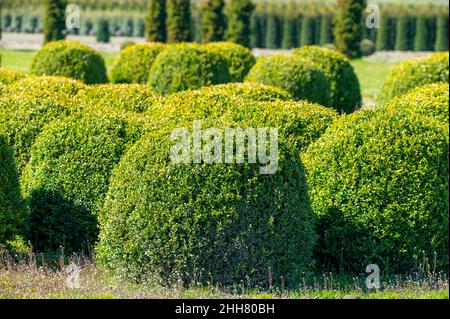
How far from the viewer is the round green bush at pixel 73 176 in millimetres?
9898

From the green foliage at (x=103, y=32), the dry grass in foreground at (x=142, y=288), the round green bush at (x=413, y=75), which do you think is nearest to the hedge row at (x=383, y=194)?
the dry grass in foreground at (x=142, y=288)

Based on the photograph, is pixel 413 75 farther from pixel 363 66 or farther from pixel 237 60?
pixel 363 66

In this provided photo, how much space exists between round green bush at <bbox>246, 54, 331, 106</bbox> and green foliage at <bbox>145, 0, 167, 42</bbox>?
17.6m

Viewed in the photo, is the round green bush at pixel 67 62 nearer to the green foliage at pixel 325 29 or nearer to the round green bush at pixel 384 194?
the round green bush at pixel 384 194

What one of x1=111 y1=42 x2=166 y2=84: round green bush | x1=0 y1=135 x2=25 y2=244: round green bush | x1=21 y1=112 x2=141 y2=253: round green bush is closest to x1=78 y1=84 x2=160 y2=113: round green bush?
x1=21 y1=112 x2=141 y2=253: round green bush

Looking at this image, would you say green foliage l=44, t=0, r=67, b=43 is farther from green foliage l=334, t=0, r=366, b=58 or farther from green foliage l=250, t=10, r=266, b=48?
green foliage l=334, t=0, r=366, b=58

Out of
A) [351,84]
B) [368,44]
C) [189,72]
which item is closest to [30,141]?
[189,72]

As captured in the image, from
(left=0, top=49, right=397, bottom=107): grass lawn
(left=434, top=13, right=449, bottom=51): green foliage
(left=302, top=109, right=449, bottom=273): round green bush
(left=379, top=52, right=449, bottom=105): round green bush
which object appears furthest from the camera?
(left=434, top=13, right=449, bottom=51): green foliage

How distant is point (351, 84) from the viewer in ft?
66.0

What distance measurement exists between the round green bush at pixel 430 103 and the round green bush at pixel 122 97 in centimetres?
354

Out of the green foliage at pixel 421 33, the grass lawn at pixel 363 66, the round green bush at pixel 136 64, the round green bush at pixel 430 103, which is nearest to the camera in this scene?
the round green bush at pixel 430 103

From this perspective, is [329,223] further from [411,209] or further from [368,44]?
[368,44]

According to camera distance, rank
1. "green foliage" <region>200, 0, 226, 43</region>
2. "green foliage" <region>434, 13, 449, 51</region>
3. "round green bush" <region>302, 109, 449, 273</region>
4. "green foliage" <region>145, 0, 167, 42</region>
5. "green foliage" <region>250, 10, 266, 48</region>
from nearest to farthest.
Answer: "round green bush" <region>302, 109, 449, 273</region> < "green foliage" <region>200, 0, 226, 43</region> < "green foliage" <region>145, 0, 167, 42</region> < "green foliage" <region>434, 13, 449, 51</region> < "green foliage" <region>250, 10, 266, 48</region>

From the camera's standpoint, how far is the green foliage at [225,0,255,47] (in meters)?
34.0
